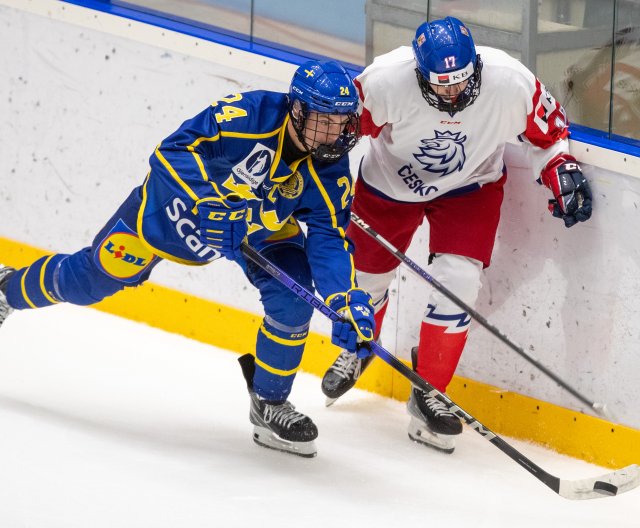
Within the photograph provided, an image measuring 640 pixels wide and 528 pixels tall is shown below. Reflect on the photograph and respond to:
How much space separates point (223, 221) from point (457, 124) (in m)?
0.78

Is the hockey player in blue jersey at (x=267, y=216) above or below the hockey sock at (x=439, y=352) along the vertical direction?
above

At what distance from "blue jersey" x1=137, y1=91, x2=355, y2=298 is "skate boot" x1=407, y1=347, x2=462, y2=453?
585mm

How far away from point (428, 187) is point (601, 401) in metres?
0.78

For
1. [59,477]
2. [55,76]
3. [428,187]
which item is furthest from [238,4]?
[59,477]

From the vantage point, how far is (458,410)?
3.62 meters

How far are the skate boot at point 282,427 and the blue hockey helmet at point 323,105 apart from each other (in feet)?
2.42

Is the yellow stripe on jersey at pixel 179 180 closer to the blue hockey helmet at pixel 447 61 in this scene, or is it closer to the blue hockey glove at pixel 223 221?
the blue hockey glove at pixel 223 221

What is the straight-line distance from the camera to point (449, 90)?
3.74 m

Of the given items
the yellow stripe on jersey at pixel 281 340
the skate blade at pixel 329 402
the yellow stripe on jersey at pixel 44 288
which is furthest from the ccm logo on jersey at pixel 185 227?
the skate blade at pixel 329 402

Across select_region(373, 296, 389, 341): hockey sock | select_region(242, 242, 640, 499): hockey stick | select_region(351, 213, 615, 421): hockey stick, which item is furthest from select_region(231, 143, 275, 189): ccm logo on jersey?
select_region(373, 296, 389, 341): hockey sock

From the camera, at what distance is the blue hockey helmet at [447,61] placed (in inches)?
145

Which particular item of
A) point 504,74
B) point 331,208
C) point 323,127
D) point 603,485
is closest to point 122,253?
point 331,208

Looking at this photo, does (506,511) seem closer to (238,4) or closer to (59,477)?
(59,477)

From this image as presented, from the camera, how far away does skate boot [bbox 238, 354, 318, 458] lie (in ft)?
12.6
